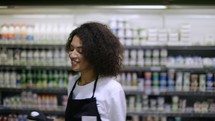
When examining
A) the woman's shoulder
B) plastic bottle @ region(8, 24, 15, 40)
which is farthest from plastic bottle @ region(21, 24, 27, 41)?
the woman's shoulder

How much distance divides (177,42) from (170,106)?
3.42 feet

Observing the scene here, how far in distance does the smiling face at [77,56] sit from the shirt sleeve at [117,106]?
26cm

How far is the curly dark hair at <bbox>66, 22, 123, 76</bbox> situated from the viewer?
1.72 metres

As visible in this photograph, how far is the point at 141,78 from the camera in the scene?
448 cm

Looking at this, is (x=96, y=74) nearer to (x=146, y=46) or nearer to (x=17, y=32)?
(x=146, y=46)

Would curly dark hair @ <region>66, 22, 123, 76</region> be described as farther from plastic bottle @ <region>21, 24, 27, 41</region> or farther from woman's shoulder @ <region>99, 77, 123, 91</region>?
plastic bottle @ <region>21, 24, 27, 41</region>

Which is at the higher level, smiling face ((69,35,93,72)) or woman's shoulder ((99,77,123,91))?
smiling face ((69,35,93,72))

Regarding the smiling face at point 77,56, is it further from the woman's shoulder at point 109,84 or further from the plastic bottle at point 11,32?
the plastic bottle at point 11,32

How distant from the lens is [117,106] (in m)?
1.69

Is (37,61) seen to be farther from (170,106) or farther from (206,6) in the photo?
(206,6)

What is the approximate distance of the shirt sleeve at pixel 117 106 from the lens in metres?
1.69

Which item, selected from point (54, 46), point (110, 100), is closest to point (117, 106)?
point (110, 100)

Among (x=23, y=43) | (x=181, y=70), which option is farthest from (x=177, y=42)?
(x=23, y=43)

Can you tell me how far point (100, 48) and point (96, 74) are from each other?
0.19 meters
